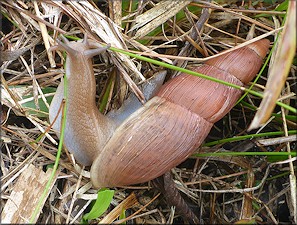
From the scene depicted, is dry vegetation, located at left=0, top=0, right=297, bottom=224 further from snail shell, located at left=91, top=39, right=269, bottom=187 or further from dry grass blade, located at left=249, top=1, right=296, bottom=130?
dry grass blade, located at left=249, top=1, right=296, bottom=130

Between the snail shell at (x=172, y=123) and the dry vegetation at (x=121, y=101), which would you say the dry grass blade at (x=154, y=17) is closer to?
the dry vegetation at (x=121, y=101)

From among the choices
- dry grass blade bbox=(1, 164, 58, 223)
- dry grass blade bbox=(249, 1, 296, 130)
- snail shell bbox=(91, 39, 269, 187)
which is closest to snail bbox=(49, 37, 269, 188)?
snail shell bbox=(91, 39, 269, 187)

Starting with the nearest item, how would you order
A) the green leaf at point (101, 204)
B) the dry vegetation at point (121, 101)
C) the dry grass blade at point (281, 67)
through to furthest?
the dry grass blade at point (281, 67) → the green leaf at point (101, 204) → the dry vegetation at point (121, 101)

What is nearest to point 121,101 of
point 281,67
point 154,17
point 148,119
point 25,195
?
point 148,119

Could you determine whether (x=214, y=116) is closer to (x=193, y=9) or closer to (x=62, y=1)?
(x=193, y=9)

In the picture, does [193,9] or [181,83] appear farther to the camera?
→ [193,9]

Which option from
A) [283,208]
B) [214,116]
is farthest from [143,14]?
[283,208]

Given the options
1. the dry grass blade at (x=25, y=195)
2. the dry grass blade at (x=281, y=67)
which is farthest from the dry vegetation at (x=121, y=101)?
the dry grass blade at (x=281, y=67)
